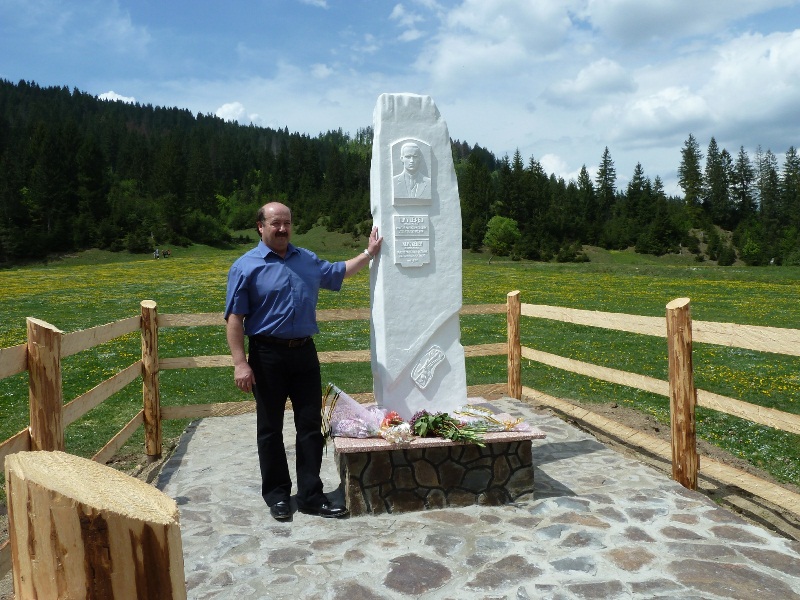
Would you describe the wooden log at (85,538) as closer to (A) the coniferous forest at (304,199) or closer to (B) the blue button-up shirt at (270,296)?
(B) the blue button-up shirt at (270,296)

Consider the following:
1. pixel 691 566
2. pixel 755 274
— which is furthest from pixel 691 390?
pixel 755 274

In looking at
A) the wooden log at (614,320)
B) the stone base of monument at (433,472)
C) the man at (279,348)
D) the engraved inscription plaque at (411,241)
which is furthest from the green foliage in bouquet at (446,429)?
the wooden log at (614,320)

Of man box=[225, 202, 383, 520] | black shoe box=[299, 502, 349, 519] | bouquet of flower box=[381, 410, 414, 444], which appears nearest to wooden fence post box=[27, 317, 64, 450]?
man box=[225, 202, 383, 520]

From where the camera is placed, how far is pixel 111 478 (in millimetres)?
987

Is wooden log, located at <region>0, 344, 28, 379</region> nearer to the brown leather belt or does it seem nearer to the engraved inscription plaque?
the brown leather belt

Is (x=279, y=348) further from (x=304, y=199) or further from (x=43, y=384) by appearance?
(x=304, y=199)

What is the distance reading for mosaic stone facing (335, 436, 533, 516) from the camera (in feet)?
15.9

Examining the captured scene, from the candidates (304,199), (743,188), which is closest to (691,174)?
(743,188)

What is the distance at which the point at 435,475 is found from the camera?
4953 millimetres

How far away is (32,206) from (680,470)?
83.7m

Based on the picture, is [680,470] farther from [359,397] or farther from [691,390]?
[359,397]

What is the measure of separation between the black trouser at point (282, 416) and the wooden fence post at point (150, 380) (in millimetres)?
2287

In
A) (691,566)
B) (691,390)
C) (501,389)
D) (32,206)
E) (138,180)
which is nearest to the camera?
(691,566)

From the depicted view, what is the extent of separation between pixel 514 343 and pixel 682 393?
333 cm
